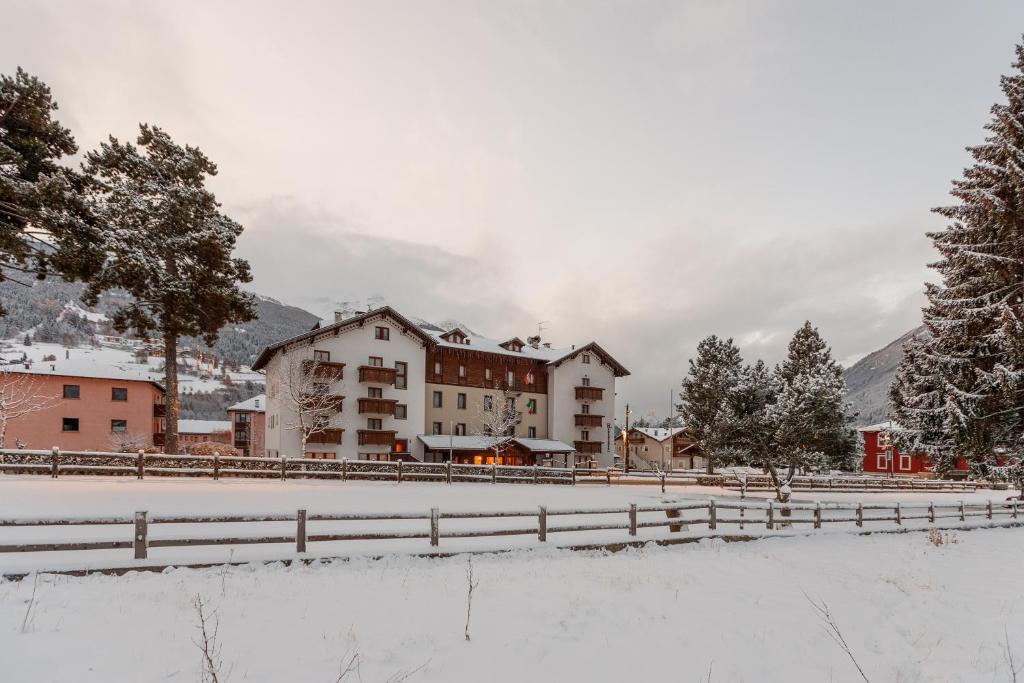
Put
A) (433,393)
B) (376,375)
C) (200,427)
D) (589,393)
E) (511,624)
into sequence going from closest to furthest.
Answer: (511,624) < (376,375) < (433,393) < (589,393) < (200,427)

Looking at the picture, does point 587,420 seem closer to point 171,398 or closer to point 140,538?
point 171,398

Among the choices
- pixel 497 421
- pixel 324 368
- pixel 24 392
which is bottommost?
pixel 497 421

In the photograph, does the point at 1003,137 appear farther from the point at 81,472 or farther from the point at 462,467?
the point at 81,472

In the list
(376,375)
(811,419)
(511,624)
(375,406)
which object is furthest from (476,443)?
(511,624)

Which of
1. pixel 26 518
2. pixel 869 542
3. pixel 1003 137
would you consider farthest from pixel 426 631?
pixel 1003 137

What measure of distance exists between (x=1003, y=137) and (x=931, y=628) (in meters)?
22.8

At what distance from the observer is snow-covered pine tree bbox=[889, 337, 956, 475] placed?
23730 mm

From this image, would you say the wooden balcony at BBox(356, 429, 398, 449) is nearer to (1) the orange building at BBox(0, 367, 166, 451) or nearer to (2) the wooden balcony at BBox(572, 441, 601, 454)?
(2) the wooden balcony at BBox(572, 441, 601, 454)

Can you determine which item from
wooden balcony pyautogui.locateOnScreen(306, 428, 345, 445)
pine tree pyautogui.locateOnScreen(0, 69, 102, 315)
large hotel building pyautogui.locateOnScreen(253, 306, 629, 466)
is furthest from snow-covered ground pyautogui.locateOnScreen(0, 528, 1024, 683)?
wooden balcony pyautogui.locateOnScreen(306, 428, 345, 445)

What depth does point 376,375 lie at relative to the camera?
A: 46.5 metres

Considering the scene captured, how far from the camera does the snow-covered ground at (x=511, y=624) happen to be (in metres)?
6.33

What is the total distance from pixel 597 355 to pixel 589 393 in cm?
475

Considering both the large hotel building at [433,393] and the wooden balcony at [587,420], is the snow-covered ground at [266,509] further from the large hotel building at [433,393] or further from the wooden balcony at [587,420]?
the wooden balcony at [587,420]

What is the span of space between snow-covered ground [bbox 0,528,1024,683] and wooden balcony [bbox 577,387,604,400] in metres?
45.2
